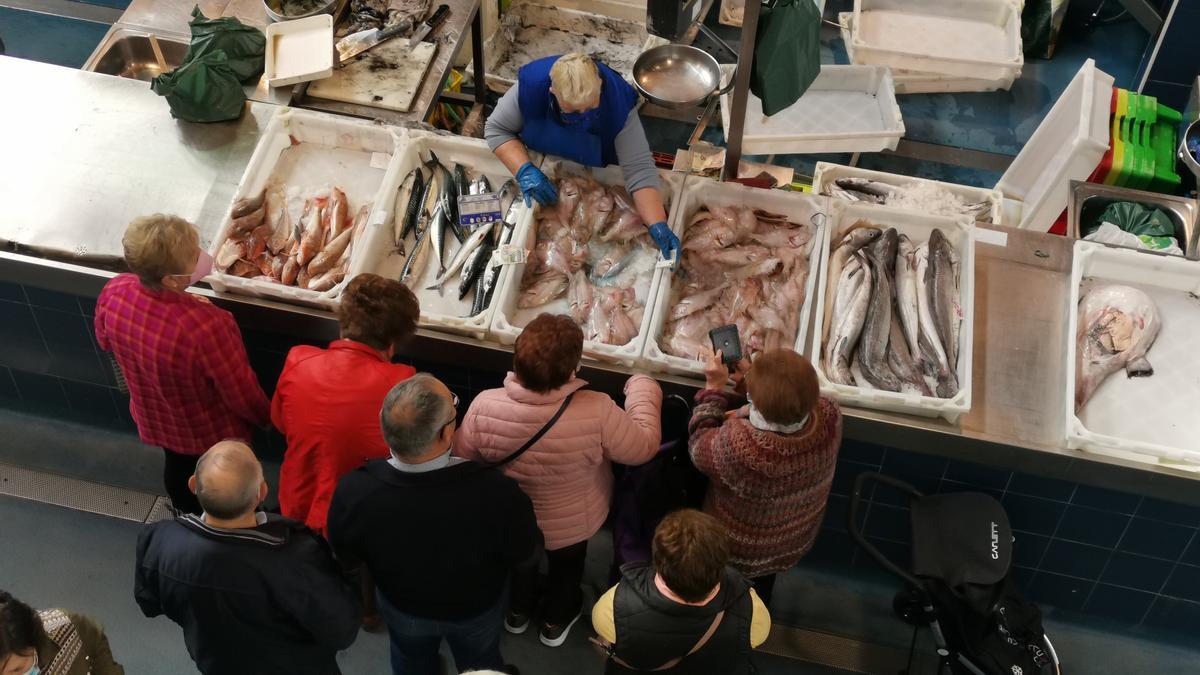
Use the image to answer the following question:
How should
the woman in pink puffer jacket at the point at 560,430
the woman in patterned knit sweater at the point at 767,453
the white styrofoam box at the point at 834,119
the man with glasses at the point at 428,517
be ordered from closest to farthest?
the man with glasses at the point at 428,517
the woman in patterned knit sweater at the point at 767,453
the woman in pink puffer jacket at the point at 560,430
the white styrofoam box at the point at 834,119

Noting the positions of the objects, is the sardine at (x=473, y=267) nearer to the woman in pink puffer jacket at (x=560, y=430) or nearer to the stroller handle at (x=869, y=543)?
the woman in pink puffer jacket at (x=560, y=430)

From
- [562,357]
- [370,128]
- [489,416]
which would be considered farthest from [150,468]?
[562,357]

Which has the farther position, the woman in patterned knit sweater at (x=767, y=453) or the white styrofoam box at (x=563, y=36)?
the white styrofoam box at (x=563, y=36)

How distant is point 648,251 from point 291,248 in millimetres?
1458

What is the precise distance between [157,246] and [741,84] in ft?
6.94

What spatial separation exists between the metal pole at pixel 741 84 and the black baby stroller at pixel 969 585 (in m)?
1.44

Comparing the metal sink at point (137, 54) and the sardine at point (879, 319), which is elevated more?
the metal sink at point (137, 54)

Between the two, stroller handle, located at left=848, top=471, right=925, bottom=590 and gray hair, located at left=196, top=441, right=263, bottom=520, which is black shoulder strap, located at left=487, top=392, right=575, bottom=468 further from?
stroller handle, located at left=848, top=471, right=925, bottom=590

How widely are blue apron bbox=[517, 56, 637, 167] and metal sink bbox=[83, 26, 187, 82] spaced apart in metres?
2.15

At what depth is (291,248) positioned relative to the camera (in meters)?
4.02

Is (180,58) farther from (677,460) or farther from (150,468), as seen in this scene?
(677,460)

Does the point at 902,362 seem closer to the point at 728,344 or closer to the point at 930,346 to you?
the point at 930,346

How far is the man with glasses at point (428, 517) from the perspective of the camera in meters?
2.68

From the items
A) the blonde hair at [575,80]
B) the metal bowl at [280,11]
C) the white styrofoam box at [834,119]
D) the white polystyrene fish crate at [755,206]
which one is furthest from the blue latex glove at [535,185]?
the white styrofoam box at [834,119]
